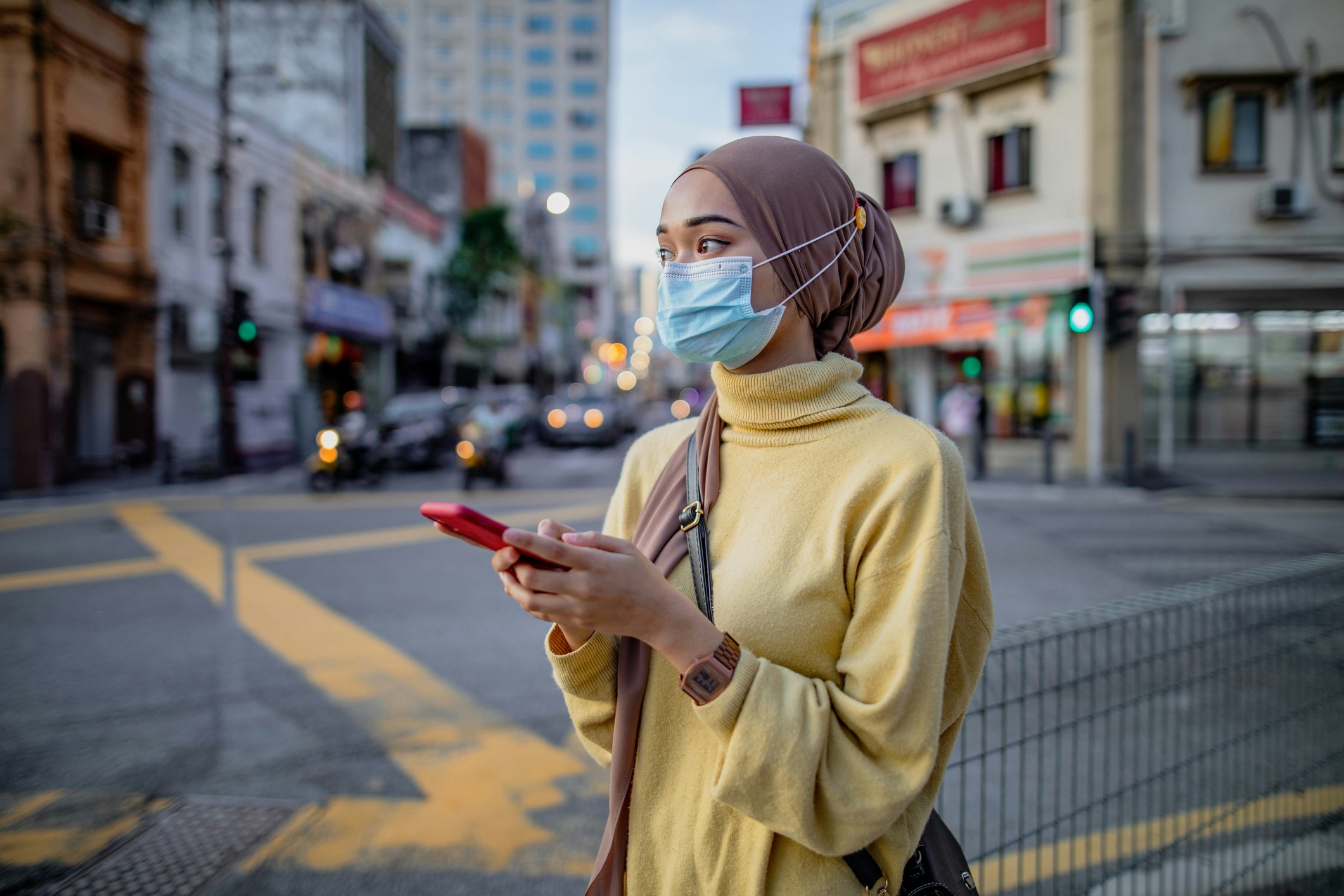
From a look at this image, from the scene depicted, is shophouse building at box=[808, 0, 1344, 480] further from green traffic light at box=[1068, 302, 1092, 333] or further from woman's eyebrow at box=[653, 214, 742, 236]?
woman's eyebrow at box=[653, 214, 742, 236]

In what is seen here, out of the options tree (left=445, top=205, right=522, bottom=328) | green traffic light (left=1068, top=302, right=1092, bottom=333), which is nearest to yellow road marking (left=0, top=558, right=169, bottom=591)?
green traffic light (left=1068, top=302, right=1092, bottom=333)

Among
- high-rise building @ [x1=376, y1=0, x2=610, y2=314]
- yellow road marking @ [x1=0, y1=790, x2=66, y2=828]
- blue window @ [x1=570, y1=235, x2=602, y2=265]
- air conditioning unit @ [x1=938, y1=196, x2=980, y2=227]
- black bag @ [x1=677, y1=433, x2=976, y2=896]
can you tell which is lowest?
yellow road marking @ [x1=0, y1=790, x2=66, y2=828]

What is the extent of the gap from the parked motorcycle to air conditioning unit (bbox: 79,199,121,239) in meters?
6.09

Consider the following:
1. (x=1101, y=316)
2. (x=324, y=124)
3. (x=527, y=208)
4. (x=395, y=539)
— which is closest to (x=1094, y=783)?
(x=395, y=539)

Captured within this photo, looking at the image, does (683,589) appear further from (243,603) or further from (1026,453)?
(1026,453)

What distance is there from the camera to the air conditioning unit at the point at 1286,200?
1570 cm

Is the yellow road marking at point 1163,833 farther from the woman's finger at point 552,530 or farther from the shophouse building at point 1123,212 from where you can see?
the shophouse building at point 1123,212

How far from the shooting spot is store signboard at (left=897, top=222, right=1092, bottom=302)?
16.5 meters

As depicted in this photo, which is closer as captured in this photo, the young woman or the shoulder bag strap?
the young woman

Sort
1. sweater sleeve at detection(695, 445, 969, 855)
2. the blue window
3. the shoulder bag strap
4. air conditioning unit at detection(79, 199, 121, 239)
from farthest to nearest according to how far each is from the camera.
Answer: the blue window, air conditioning unit at detection(79, 199, 121, 239), the shoulder bag strap, sweater sleeve at detection(695, 445, 969, 855)

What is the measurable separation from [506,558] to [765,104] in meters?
16.0

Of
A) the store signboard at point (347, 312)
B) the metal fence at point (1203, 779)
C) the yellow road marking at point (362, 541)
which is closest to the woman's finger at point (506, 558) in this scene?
the metal fence at point (1203, 779)

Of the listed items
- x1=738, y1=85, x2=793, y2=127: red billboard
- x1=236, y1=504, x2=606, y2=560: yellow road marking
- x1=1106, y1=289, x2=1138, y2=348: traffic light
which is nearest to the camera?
x1=236, y1=504, x2=606, y2=560: yellow road marking

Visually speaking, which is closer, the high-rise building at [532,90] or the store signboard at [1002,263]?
the store signboard at [1002,263]
